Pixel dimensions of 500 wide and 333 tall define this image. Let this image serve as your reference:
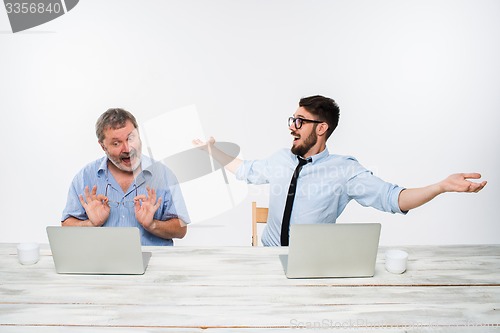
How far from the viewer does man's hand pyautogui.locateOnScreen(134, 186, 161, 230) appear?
8.42 feet

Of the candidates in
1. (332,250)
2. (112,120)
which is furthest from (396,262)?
(112,120)

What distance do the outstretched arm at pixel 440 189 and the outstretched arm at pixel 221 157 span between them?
96cm

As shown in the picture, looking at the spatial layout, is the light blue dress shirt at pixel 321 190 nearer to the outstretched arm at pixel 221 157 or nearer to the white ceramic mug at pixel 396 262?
the outstretched arm at pixel 221 157

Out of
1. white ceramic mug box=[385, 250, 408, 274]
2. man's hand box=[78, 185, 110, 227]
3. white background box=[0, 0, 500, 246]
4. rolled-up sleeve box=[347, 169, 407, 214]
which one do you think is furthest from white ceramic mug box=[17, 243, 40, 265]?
rolled-up sleeve box=[347, 169, 407, 214]

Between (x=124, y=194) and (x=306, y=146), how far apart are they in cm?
105

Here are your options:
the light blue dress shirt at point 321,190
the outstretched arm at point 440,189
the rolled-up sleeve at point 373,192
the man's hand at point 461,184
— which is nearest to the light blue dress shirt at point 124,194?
the light blue dress shirt at point 321,190

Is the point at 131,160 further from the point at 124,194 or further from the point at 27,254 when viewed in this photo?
the point at 27,254

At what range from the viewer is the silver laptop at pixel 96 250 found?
170 cm

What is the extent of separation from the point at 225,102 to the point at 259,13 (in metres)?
0.55

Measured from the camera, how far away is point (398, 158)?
9.57ft

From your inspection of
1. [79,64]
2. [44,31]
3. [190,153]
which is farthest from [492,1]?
[44,31]

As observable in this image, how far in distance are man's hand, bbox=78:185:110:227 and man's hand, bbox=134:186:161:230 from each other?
0.17 metres

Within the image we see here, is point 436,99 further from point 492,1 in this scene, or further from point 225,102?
point 225,102

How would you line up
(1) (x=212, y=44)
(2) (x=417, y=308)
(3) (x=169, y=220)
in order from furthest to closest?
(1) (x=212, y=44) < (3) (x=169, y=220) < (2) (x=417, y=308)
